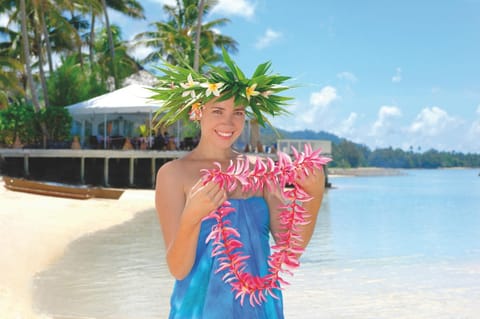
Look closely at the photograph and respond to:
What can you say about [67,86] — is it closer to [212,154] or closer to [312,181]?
[212,154]

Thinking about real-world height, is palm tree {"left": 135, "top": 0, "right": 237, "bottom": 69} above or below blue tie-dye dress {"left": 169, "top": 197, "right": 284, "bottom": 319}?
above

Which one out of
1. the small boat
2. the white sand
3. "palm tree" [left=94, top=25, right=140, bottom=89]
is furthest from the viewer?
"palm tree" [left=94, top=25, right=140, bottom=89]

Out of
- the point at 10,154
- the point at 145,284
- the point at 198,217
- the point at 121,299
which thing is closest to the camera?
the point at 198,217

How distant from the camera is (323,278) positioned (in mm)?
11039

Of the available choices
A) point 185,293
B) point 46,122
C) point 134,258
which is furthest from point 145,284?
point 46,122

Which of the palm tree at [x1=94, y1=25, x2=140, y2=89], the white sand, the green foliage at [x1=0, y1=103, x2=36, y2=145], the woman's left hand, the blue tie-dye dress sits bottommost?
the white sand

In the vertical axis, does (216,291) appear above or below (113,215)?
above

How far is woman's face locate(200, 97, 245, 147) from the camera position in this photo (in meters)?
2.33

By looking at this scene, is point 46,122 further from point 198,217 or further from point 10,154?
point 198,217

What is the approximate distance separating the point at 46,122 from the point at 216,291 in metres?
27.8

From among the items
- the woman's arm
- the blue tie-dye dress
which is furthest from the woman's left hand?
the woman's arm

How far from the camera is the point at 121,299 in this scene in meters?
8.67

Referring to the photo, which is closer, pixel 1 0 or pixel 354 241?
pixel 354 241

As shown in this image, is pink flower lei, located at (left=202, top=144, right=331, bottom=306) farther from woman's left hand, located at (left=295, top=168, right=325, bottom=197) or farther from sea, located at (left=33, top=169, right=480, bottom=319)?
sea, located at (left=33, top=169, right=480, bottom=319)
